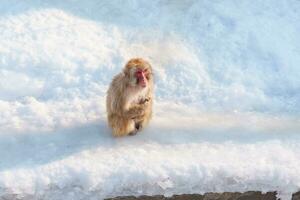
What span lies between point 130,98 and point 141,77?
27 centimetres

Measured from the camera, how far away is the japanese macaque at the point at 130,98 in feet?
16.6

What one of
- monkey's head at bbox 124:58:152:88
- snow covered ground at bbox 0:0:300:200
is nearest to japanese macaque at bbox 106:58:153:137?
monkey's head at bbox 124:58:152:88

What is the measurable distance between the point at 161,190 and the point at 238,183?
705 mm

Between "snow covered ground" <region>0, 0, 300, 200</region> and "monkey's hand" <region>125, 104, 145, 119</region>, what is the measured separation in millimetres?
287

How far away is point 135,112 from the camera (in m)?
5.33

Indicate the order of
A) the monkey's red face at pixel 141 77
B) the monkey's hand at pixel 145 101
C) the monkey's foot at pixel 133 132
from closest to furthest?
the monkey's red face at pixel 141 77 → the monkey's hand at pixel 145 101 → the monkey's foot at pixel 133 132

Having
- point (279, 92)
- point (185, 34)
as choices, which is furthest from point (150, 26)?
point (279, 92)

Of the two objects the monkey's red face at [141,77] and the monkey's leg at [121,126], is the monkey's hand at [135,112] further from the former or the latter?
the monkey's red face at [141,77]

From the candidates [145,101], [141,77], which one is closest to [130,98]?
[145,101]

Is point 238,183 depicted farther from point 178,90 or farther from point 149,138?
point 178,90

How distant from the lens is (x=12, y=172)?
5.01 m

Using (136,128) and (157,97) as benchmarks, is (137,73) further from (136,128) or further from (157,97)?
(157,97)

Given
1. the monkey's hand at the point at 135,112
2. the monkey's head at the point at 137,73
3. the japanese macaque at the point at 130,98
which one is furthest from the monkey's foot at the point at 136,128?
the monkey's head at the point at 137,73

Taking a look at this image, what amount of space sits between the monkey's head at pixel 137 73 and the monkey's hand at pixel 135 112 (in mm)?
276
